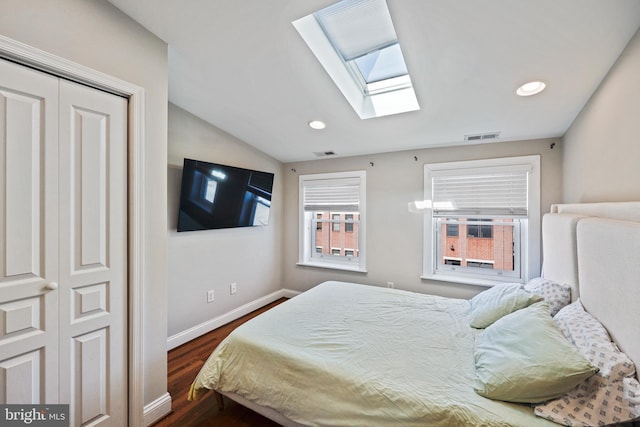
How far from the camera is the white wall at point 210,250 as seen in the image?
2572mm

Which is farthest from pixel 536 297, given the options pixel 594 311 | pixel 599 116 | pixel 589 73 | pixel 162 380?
pixel 162 380

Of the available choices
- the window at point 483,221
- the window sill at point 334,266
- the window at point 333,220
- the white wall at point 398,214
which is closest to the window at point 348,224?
the window at point 333,220

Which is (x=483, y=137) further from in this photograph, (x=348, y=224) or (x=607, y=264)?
(x=348, y=224)

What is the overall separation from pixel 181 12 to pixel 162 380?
2.35 metres

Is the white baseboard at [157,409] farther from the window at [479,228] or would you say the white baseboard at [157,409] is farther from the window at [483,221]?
the window at [479,228]

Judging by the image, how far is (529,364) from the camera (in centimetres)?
117

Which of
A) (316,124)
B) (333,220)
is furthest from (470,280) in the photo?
(316,124)

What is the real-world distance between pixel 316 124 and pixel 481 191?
1961 mm

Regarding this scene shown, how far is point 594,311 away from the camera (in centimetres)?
134

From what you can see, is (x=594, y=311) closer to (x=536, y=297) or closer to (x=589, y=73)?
(x=536, y=297)

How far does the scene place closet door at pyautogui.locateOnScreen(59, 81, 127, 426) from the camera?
1.36m

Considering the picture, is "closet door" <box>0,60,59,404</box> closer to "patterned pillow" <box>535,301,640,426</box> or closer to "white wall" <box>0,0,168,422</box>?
"white wall" <box>0,0,168,422</box>

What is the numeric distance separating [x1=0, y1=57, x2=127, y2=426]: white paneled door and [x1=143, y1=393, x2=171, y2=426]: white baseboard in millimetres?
117

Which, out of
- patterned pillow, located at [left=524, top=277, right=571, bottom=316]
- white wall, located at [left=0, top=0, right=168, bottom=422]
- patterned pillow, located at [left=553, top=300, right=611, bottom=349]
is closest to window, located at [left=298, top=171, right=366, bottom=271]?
patterned pillow, located at [left=524, top=277, right=571, bottom=316]
